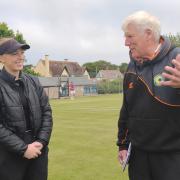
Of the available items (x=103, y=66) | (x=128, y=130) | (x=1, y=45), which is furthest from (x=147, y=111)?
(x=103, y=66)

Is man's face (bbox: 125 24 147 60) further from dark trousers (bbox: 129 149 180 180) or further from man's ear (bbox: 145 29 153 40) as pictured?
dark trousers (bbox: 129 149 180 180)

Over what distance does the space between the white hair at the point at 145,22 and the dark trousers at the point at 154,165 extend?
121cm

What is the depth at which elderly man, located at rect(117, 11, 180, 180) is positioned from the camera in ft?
13.2

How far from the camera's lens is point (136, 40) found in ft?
13.5

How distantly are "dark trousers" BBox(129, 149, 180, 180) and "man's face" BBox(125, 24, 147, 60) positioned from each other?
3.45ft

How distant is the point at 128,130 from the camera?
4645 millimetres

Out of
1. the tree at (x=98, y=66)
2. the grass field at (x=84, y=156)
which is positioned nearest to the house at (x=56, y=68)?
the tree at (x=98, y=66)

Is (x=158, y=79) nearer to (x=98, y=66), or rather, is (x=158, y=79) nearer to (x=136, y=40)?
(x=136, y=40)

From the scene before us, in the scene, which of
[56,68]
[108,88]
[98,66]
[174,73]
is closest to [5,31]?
[108,88]

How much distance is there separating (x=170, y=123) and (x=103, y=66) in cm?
14694

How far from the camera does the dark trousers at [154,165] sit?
13.5 feet

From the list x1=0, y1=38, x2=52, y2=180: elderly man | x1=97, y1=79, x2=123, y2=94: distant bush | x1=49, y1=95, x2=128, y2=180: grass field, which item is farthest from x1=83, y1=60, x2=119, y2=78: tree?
x1=0, y1=38, x2=52, y2=180: elderly man

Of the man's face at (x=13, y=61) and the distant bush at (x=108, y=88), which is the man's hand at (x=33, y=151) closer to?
the man's face at (x=13, y=61)

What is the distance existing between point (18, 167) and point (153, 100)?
6.03ft
